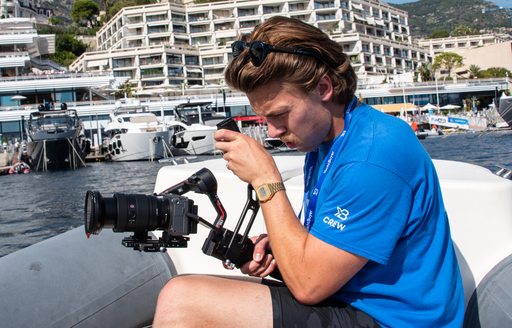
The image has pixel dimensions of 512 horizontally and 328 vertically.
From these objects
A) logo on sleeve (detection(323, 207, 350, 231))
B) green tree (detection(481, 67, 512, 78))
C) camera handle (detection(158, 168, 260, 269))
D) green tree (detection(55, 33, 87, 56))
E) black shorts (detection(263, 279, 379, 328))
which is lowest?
black shorts (detection(263, 279, 379, 328))

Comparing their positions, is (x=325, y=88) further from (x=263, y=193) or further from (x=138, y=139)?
(x=138, y=139)

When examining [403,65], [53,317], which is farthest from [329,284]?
[403,65]

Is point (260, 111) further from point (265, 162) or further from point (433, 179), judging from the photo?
point (433, 179)

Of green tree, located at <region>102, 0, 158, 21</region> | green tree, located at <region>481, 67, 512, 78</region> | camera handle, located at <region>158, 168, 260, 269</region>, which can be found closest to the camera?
camera handle, located at <region>158, 168, 260, 269</region>

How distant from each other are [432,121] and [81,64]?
170ft

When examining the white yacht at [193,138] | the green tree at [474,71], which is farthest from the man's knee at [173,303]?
the green tree at [474,71]

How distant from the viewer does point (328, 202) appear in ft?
5.13

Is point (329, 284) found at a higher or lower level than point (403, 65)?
lower

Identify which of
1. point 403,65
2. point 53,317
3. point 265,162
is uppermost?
point 403,65

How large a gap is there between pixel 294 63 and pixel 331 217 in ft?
1.43

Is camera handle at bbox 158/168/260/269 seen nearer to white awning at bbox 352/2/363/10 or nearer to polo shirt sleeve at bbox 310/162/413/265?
polo shirt sleeve at bbox 310/162/413/265

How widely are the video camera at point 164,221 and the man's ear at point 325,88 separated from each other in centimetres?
36

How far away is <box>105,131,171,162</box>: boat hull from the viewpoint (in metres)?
33.2

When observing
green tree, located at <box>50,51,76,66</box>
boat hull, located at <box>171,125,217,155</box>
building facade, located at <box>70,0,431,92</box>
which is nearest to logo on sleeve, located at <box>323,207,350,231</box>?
boat hull, located at <box>171,125,217,155</box>
